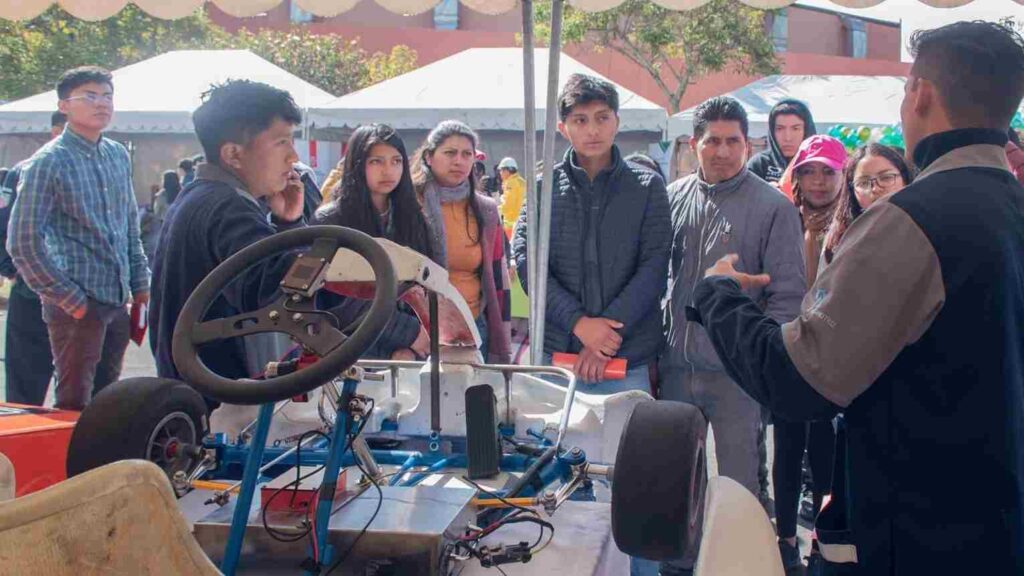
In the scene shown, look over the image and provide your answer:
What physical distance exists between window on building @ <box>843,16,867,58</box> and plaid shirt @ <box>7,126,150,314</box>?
3859cm

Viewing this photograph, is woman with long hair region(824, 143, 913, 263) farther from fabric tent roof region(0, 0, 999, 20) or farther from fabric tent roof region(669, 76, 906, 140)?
fabric tent roof region(669, 76, 906, 140)

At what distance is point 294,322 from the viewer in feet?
6.78

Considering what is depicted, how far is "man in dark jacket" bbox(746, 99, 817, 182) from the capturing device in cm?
597

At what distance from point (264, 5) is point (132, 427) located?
2716 mm

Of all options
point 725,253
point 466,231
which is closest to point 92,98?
point 466,231

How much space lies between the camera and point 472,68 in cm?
1259

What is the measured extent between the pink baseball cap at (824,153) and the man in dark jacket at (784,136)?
3.55 feet

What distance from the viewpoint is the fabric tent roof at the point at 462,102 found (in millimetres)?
11938

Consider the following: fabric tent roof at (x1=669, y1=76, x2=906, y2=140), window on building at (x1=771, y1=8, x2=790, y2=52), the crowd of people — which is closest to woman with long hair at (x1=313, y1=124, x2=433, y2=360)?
the crowd of people

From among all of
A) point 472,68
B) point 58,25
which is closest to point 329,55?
point 58,25

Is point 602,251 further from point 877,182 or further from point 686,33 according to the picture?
point 686,33

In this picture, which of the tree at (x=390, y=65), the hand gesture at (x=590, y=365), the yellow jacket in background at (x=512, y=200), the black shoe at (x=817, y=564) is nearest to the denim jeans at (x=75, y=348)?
the hand gesture at (x=590, y=365)

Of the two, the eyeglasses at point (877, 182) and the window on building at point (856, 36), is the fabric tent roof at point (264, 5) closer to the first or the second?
the eyeglasses at point (877, 182)

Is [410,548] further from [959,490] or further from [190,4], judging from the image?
[190,4]
